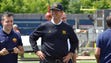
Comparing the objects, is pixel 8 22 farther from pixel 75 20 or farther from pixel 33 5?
pixel 33 5

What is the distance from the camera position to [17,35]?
9.39 metres

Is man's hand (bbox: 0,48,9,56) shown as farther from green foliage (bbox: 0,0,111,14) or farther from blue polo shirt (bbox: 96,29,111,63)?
green foliage (bbox: 0,0,111,14)

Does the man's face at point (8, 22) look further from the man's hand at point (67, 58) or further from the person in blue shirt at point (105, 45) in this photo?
the person in blue shirt at point (105, 45)

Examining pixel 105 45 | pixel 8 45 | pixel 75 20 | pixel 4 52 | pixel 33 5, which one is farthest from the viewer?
pixel 33 5

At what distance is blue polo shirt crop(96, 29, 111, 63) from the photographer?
8852 millimetres

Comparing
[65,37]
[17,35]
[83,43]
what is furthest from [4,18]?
[83,43]

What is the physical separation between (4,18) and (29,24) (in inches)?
1531

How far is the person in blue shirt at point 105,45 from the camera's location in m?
8.85

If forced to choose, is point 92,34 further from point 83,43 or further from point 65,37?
point 65,37

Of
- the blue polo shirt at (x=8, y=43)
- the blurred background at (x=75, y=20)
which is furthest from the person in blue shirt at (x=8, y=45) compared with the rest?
the blurred background at (x=75, y=20)

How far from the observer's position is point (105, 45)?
8898 millimetres

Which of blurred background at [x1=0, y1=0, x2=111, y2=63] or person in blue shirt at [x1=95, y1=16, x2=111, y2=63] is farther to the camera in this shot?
blurred background at [x1=0, y1=0, x2=111, y2=63]

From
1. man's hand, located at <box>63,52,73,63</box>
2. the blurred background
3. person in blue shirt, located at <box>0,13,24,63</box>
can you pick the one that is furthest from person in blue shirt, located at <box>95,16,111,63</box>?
the blurred background

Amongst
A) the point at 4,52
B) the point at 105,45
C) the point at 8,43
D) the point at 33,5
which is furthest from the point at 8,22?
the point at 33,5
